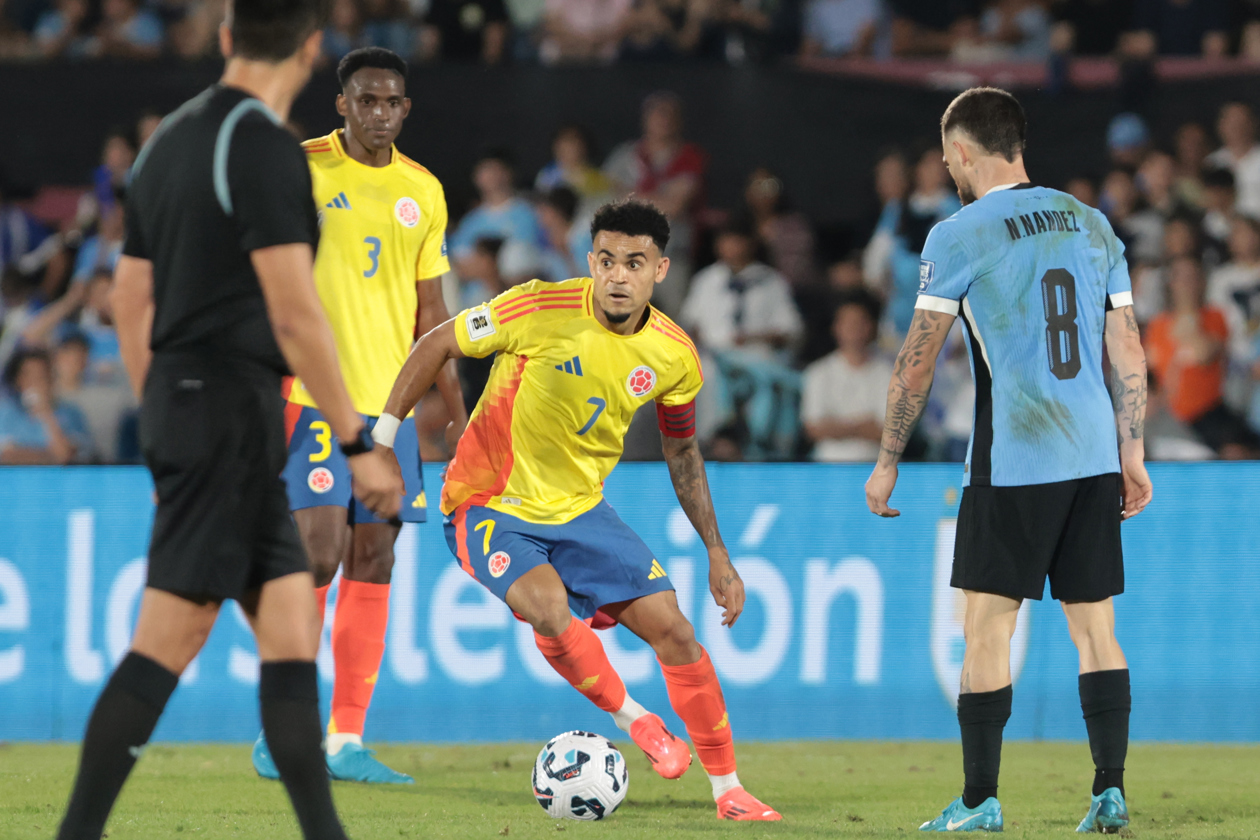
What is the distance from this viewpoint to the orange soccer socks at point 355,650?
6.08 metres

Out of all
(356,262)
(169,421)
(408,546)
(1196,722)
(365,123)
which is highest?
(365,123)

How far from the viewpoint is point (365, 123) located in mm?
5973

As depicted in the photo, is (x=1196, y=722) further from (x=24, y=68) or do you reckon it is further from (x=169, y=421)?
(x=24, y=68)

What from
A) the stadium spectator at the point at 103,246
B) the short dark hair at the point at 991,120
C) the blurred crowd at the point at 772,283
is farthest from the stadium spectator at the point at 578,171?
the short dark hair at the point at 991,120

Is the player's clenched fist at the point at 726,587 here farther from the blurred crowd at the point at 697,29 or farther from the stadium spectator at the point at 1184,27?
the stadium spectator at the point at 1184,27

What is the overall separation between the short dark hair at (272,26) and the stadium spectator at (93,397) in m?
6.57

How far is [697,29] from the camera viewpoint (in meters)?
11.7

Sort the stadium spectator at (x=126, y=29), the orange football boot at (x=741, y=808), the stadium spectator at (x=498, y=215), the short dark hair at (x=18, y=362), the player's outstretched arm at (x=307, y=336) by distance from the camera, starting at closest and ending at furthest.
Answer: the player's outstretched arm at (x=307, y=336)
the orange football boot at (x=741, y=808)
the short dark hair at (x=18, y=362)
the stadium spectator at (x=498, y=215)
the stadium spectator at (x=126, y=29)

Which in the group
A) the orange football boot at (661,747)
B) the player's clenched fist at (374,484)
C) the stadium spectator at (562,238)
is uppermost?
the stadium spectator at (562,238)

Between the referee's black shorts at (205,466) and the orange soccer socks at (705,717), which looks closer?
the referee's black shorts at (205,466)

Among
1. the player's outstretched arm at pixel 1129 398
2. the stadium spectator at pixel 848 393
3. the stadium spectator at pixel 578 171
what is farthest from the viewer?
the stadium spectator at pixel 578 171

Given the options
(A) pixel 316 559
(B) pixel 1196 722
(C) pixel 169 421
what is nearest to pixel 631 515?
(A) pixel 316 559

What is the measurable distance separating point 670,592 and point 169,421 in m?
2.31

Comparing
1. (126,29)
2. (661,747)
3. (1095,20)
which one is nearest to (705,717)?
(661,747)
